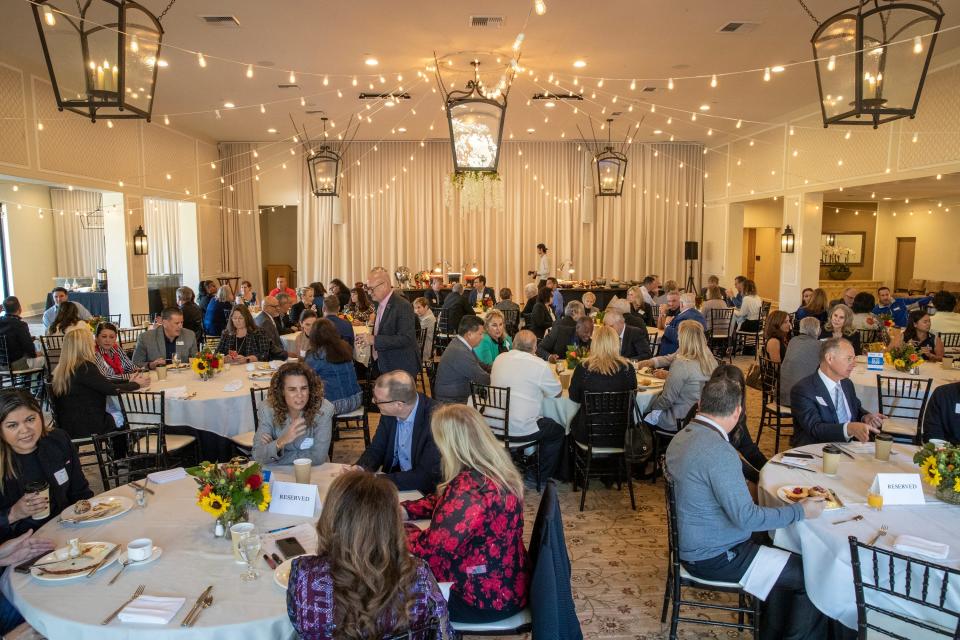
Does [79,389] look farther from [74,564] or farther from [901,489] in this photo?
[901,489]

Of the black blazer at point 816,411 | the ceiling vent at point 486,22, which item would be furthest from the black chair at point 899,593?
the ceiling vent at point 486,22

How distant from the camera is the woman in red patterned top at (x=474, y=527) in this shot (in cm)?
242

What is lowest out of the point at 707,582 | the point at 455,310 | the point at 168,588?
the point at 707,582

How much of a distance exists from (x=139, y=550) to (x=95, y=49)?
2864 millimetres

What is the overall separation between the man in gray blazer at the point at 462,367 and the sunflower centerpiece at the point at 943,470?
3159 mm

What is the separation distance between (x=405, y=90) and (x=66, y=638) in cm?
934

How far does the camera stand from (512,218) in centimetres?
1639

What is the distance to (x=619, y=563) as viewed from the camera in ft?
13.6

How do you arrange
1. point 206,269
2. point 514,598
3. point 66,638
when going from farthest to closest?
point 206,269 → point 514,598 → point 66,638

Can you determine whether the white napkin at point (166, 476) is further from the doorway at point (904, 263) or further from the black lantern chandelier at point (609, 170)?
the doorway at point (904, 263)

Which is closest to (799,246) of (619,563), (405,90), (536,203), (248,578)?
(536,203)

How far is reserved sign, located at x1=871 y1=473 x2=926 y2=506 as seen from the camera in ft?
9.62

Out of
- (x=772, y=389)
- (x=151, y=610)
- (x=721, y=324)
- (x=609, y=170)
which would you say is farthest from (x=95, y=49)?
(x=721, y=324)

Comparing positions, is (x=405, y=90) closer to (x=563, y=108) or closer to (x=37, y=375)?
(x=563, y=108)
